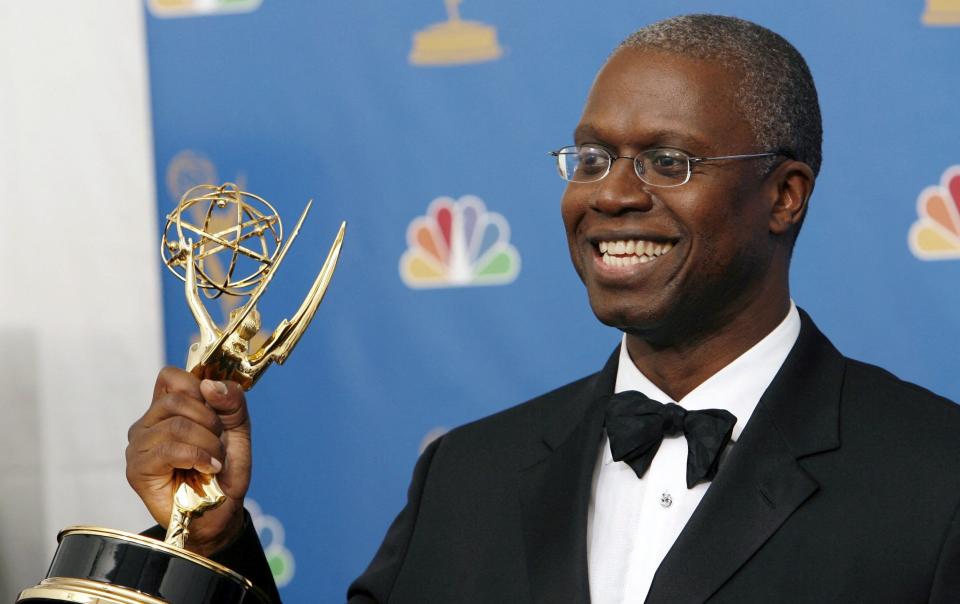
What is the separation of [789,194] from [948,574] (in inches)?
21.0

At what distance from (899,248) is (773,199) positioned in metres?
1.00

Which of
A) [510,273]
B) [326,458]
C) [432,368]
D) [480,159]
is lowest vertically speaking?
[326,458]

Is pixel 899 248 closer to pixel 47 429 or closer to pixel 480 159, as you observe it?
pixel 480 159

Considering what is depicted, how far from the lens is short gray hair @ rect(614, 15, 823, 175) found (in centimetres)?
187

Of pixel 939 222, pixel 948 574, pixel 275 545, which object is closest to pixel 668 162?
pixel 948 574

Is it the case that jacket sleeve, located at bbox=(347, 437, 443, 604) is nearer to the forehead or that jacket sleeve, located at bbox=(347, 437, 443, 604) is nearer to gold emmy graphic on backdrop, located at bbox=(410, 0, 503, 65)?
the forehead

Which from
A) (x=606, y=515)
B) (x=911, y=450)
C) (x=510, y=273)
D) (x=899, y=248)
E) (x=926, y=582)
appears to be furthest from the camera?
(x=510, y=273)

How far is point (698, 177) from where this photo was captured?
1.83m

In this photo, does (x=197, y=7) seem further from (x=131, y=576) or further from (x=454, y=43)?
(x=131, y=576)

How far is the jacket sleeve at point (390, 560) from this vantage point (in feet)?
6.60

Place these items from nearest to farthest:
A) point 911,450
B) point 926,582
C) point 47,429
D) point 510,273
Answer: point 926,582, point 911,450, point 510,273, point 47,429

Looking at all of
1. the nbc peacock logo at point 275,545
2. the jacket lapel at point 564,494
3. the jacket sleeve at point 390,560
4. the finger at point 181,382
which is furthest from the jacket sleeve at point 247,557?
the nbc peacock logo at point 275,545

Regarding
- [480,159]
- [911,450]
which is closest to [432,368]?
[480,159]

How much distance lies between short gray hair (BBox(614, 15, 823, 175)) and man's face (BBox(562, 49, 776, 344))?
0.02m
